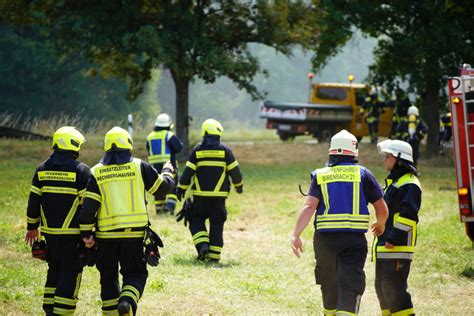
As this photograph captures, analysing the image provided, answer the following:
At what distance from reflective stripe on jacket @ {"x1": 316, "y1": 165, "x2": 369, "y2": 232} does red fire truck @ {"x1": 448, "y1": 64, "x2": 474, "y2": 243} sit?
2.24 m

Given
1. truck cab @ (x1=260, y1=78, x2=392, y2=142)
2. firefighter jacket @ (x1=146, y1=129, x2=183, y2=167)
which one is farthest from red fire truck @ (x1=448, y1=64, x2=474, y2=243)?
truck cab @ (x1=260, y1=78, x2=392, y2=142)

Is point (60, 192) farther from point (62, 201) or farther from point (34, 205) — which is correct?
point (34, 205)

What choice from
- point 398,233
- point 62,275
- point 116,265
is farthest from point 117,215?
point 398,233

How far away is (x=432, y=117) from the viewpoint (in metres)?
31.0

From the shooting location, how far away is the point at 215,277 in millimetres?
11664

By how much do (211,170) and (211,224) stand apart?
0.72m

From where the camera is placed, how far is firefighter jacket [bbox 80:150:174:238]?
8.41 metres

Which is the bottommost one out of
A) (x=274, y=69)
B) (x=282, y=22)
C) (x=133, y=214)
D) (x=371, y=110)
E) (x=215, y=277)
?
(x=215, y=277)

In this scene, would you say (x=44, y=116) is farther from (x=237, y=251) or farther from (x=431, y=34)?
(x=237, y=251)

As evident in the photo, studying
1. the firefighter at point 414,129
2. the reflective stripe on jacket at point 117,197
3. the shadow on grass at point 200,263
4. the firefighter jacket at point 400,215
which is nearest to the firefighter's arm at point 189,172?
the shadow on grass at point 200,263

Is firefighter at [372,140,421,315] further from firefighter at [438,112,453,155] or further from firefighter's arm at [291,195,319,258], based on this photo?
firefighter at [438,112,453,155]

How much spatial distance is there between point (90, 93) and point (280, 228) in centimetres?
4339

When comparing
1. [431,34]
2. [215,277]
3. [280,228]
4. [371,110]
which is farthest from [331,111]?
[215,277]

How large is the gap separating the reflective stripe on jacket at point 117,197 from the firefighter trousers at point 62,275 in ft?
1.35
